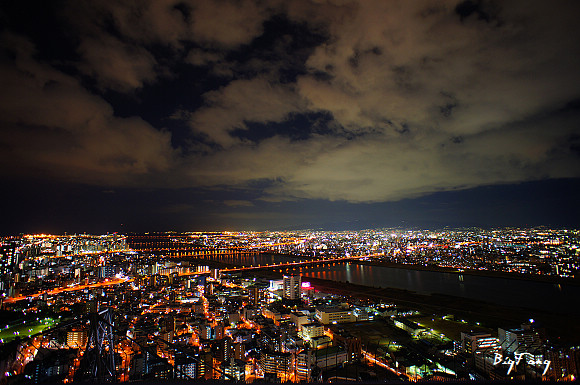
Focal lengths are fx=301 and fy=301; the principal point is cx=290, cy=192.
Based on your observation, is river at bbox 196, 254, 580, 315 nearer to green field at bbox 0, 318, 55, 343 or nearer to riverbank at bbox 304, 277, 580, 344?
riverbank at bbox 304, 277, 580, 344

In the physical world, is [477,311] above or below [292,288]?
below

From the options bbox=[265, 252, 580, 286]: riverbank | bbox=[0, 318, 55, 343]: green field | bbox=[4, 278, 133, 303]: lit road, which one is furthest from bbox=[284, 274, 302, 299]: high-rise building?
bbox=[265, 252, 580, 286]: riverbank

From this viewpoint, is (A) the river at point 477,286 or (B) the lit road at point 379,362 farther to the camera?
(A) the river at point 477,286

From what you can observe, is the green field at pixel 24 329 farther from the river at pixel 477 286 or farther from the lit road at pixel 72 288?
the river at pixel 477 286

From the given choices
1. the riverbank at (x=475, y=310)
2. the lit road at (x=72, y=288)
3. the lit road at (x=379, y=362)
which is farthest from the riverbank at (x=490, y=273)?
the lit road at (x=72, y=288)

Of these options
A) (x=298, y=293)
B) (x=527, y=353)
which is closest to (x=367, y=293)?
(x=298, y=293)

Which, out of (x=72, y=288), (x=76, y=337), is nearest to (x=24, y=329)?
(x=76, y=337)

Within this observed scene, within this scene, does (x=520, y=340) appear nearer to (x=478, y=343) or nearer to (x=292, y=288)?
(x=478, y=343)

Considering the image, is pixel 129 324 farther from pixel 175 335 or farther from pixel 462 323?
pixel 462 323

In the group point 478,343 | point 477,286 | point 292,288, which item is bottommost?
point 477,286
